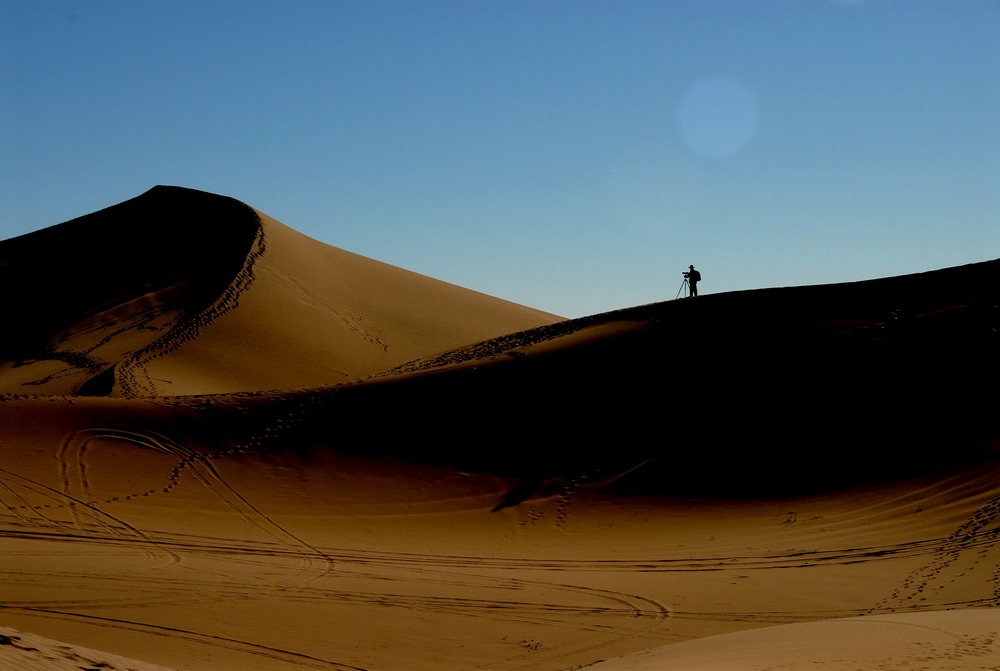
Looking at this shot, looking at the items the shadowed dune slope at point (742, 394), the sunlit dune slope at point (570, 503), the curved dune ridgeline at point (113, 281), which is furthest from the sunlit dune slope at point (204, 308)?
the shadowed dune slope at point (742, 394)

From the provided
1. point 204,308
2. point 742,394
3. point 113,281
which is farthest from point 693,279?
point 113,281

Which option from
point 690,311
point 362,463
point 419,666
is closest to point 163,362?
point 362,463

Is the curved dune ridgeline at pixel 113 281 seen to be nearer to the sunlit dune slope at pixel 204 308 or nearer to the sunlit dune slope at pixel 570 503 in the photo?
the sunlit dune slope at pixel 204 308

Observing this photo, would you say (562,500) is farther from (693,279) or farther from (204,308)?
(204,308)

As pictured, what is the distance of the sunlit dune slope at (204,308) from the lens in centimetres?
2623

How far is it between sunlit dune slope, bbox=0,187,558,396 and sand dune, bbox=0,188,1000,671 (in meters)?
1.13

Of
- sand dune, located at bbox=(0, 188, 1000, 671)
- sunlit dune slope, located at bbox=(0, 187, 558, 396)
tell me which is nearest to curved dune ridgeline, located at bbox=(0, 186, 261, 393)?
sunlit dune slope, located at bbox=(0, 187, 558, 396)

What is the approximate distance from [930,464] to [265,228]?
29655mm

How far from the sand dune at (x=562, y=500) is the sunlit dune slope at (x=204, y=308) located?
113 cm

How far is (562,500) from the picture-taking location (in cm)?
1464

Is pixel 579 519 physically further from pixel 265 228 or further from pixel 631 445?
pixel 265 228

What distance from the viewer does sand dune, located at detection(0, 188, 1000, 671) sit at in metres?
8.09

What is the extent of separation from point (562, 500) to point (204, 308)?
19295mm

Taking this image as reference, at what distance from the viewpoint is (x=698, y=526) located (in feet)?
42.8
